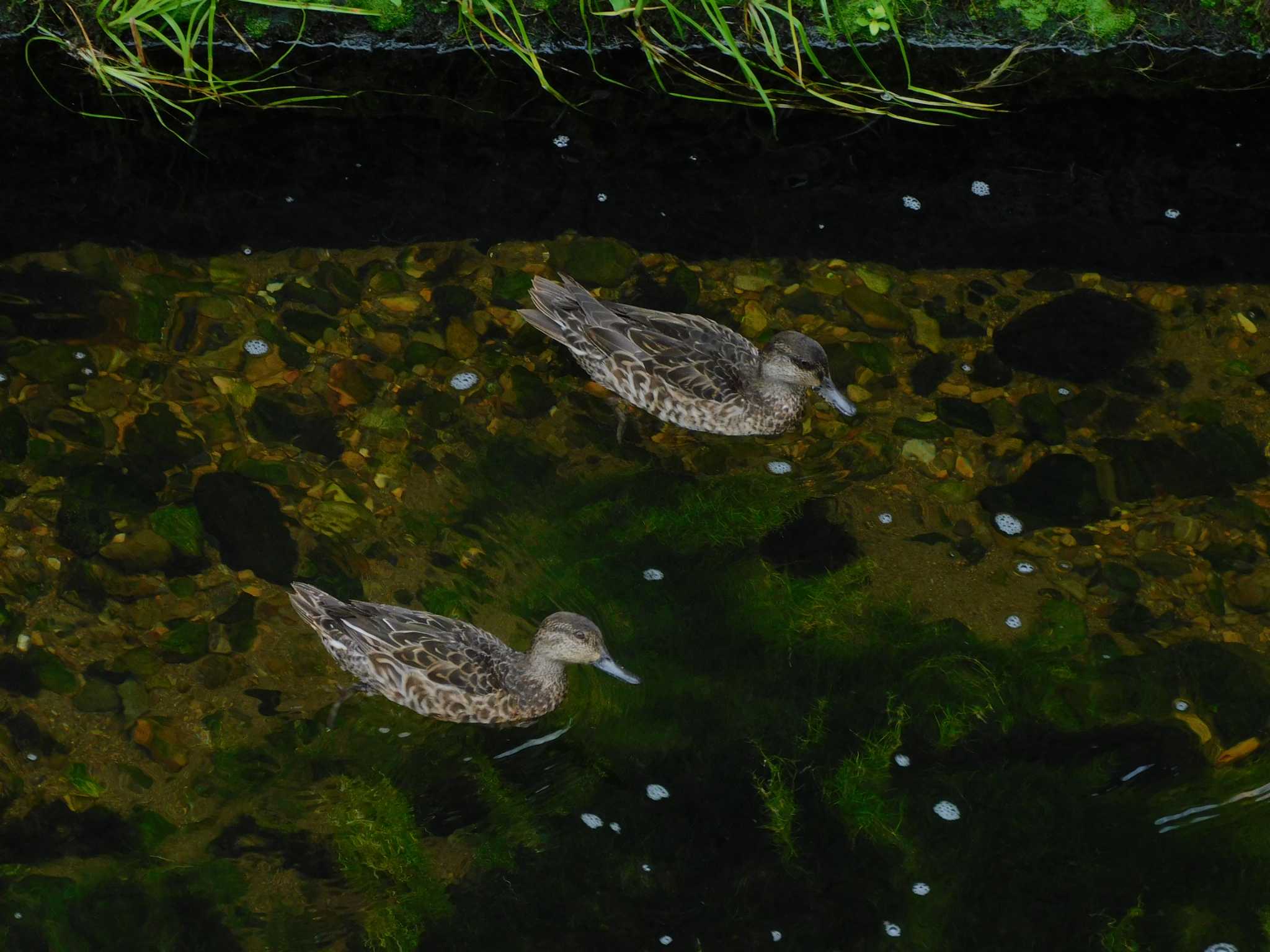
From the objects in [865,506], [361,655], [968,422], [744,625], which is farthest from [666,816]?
[968,422]

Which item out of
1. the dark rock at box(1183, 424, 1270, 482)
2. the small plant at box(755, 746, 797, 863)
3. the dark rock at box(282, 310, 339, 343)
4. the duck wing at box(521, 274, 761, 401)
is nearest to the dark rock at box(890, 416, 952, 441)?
the duck wing at box(521, 274, 761, 401)

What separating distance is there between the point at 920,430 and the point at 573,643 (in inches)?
91.6

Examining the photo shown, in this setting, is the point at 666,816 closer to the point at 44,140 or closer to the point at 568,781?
the point at 568,781

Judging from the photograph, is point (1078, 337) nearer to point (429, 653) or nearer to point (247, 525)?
point (429, 653)

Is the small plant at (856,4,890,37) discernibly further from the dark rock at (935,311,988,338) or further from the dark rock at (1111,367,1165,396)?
the dark rock at (1111,367,1165,396)

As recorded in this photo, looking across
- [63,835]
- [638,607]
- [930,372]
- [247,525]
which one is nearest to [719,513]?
[638,607]

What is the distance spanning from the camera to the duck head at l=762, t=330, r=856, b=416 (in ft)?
22.4

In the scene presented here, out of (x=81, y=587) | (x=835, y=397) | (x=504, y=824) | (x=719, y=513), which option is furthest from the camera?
(x=835, y=397)

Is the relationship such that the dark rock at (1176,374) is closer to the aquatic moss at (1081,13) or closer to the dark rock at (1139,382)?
the dark rock at (1139,382)

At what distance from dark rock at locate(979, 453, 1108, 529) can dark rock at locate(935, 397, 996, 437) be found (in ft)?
1.06

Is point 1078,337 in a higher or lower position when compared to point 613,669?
higher

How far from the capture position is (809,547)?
21.2ft

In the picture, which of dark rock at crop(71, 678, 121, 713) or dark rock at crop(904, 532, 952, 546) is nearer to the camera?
dark rock at crop(71, 678, 121, 713)

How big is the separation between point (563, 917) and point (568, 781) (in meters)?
0.56
